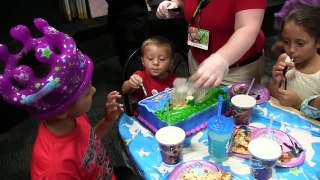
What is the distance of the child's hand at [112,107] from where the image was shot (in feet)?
4.49

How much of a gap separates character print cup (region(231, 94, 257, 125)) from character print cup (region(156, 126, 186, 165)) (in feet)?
0.95

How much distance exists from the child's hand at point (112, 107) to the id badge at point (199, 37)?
0.51 meters

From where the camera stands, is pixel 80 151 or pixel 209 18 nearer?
pixel 80 151

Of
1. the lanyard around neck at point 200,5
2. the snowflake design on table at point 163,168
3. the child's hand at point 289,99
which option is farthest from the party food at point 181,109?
the lanyard around neck at point 200,5

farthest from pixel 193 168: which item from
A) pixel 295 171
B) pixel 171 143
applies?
pixel 295 171

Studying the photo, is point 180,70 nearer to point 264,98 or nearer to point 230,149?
point 264,98

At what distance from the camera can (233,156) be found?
118cm

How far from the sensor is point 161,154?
1.17 meters

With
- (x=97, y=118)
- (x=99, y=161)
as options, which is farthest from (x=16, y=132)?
(x=99, y=161)

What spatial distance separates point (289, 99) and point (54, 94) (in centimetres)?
104

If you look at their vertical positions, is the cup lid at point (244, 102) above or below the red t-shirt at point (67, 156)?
above

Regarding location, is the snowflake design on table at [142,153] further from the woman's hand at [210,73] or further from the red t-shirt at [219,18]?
the red t-shirt at [219,18]

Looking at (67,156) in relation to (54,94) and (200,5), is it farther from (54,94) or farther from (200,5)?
(200,5)

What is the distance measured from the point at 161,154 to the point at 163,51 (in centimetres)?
80
